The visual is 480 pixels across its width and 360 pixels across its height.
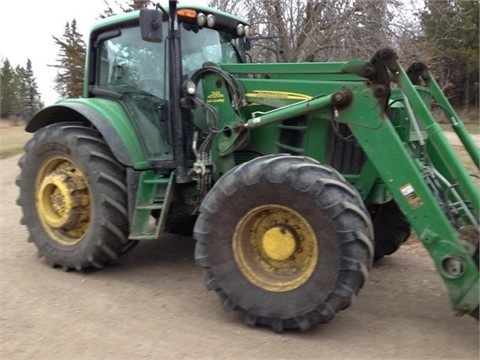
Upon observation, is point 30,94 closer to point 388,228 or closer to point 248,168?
point 388,228

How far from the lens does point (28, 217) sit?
5379 mm

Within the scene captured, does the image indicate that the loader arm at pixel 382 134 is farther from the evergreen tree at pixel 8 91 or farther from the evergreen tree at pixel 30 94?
the evergreen tree at pixel 8 91

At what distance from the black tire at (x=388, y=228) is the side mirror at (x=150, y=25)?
7.62ft

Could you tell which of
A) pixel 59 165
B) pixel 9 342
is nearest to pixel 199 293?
pixel 9 342

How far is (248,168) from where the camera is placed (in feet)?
12.5

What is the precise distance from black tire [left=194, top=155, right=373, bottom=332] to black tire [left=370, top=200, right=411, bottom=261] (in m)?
1.36

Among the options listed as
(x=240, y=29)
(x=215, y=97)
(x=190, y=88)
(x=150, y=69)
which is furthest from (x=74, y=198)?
(x=240, y=29)

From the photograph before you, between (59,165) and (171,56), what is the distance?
1.52 meters

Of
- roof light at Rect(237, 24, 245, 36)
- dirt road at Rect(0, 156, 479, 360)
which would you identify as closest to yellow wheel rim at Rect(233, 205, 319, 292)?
dirt road at Rect(0, 156, 479, 360)

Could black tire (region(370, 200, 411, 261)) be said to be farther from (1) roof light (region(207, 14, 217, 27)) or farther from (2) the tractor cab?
(1) roof light (region(207, 14, 217, 27))

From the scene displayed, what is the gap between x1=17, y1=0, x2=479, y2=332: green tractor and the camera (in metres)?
3.60

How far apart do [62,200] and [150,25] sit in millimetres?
1860

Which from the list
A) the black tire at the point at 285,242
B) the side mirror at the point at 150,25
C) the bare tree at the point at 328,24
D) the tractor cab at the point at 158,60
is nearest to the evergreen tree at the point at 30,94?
the bare tree at the point at 328,24

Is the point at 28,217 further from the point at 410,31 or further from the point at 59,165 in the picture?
the point at 410,31
